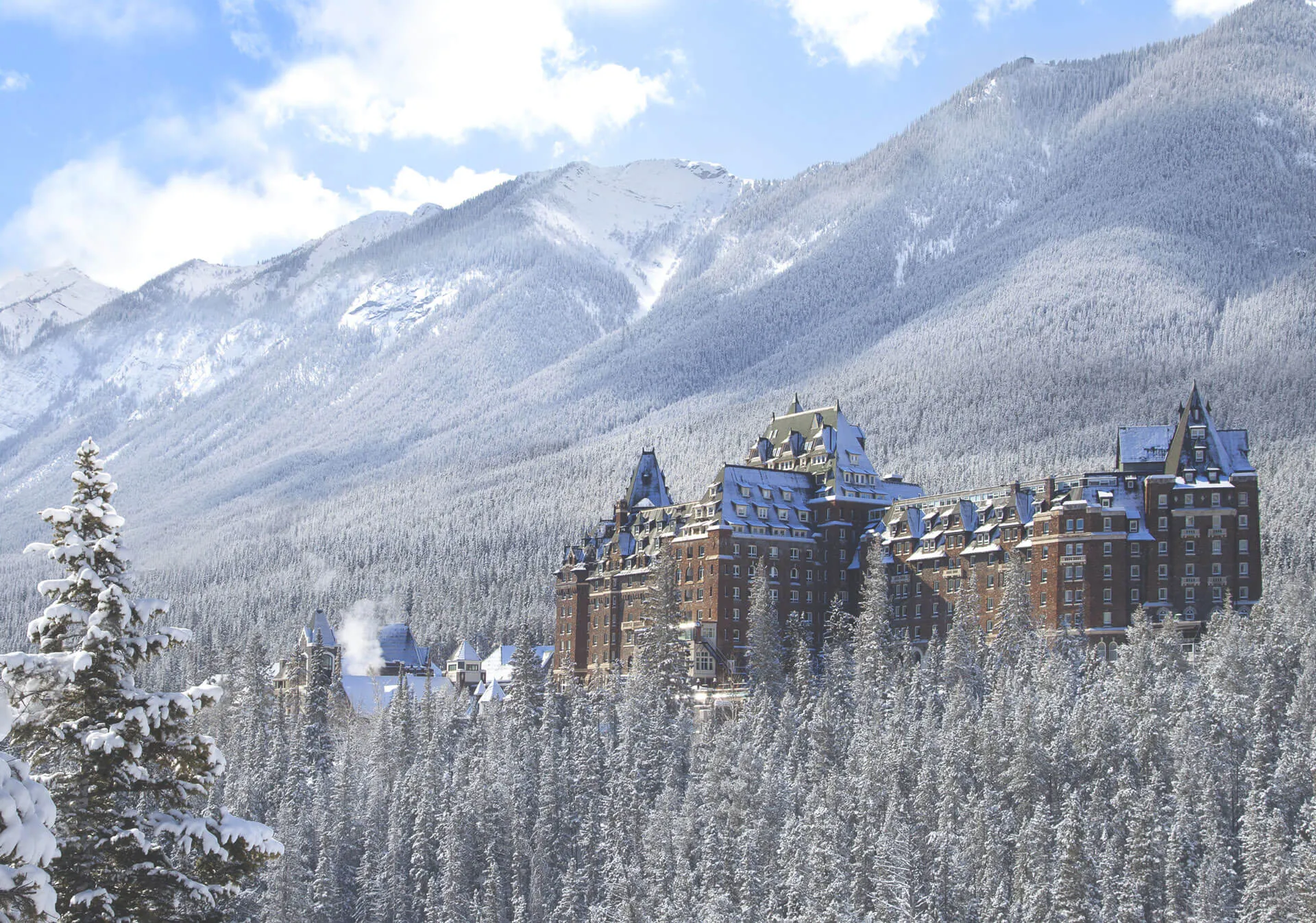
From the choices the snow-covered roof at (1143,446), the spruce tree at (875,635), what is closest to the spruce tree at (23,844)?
the spruce tree at (875,635)

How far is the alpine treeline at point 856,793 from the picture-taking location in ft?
293

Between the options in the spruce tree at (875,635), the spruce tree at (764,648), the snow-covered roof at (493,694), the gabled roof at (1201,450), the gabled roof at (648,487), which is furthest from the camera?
the gabled roof at (648,487)

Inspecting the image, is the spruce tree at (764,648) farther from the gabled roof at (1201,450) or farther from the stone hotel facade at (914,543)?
the gabled roof at (1201,450)

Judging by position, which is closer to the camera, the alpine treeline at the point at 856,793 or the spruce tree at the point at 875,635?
the alpine treeline at the point at 856,793

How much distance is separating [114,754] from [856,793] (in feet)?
280

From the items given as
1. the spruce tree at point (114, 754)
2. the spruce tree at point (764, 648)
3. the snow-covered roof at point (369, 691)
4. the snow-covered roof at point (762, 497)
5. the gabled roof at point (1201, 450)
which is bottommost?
the snow-covered roof at point (369, 691)

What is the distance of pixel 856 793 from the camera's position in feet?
339

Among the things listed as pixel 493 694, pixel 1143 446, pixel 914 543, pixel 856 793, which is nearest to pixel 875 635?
pixel 914 543

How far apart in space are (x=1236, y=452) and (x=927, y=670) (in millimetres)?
31037

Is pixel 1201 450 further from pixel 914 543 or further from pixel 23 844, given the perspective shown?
pixel 23 844

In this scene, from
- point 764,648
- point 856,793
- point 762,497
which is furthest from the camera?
point 762,497

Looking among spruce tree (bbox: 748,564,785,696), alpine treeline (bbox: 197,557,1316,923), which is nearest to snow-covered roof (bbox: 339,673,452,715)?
alpine treeline (bbox: 197,557,1316,923)

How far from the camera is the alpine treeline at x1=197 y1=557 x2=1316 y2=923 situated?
89.2m

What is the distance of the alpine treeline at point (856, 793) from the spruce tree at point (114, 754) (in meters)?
69.5
